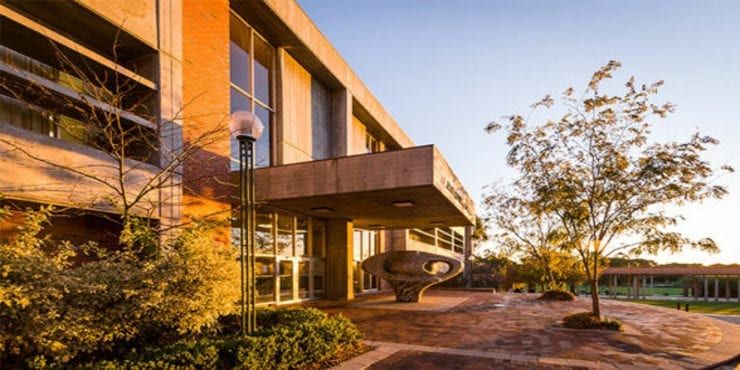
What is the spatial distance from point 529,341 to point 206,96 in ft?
38.2

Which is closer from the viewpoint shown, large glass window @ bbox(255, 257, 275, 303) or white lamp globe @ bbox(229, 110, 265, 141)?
white lamp globe @ bbox(229, 110, 265, 141)

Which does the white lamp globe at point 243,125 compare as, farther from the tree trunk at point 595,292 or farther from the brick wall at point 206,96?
the tree trunk at point 595,292

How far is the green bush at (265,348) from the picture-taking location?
5320 mm

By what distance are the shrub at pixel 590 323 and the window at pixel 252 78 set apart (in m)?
11.7

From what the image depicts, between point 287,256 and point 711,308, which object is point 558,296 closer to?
point 287,256

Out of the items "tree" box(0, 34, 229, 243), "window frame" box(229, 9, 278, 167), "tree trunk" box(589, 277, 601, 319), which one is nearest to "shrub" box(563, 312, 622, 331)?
"tree trunk" box(589, 277, 601, 319)

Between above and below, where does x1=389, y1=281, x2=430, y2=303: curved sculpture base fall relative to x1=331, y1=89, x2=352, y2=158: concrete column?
below

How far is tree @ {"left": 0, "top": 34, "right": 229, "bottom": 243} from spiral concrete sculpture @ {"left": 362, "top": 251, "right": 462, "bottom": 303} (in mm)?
9922

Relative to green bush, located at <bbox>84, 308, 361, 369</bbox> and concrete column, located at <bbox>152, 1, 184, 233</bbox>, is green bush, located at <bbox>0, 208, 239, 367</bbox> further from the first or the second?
concrete column, located at <bbox>152, 1, 184, 233</bbox>

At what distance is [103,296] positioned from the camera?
5625 millimetres

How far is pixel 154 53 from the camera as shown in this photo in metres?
10.7

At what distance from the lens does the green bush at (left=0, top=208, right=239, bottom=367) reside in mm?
4980

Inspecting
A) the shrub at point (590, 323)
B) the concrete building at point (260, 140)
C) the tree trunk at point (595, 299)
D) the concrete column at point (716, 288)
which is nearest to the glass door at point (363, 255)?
the concrete building at point (260, 140)

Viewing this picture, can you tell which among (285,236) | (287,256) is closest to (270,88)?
(285,236)
